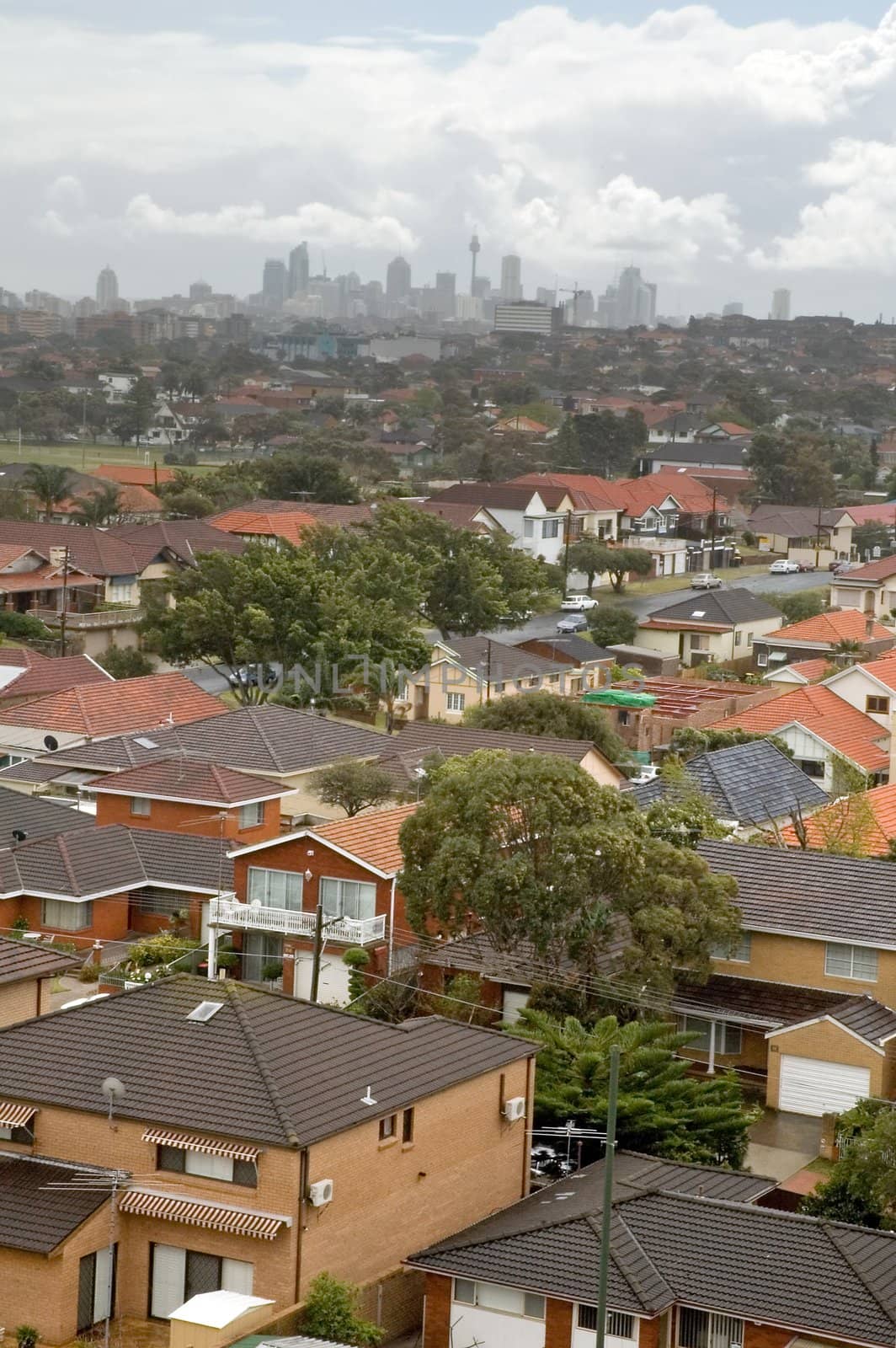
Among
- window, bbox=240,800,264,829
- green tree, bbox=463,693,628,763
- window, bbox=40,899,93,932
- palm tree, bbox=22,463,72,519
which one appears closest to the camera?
window, bbox=40,899,93,932

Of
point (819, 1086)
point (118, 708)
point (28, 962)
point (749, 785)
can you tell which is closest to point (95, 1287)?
point (28, 962)

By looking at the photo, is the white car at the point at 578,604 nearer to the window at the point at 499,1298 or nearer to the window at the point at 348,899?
the window at the point at 348,899

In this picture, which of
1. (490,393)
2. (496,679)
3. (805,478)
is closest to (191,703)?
(496,679)

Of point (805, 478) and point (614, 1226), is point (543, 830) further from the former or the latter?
point (805, 478)

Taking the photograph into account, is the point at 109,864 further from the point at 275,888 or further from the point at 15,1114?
the point at 15,1114

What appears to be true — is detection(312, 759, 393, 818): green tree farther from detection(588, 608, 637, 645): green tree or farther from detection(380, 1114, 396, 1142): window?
detection(588, 608, 637, 645): green tree

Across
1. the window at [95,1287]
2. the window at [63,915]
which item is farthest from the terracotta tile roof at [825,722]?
the window at [95,1287]

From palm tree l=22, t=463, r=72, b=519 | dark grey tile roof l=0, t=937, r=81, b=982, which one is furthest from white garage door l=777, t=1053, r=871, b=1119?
palm tree l=22, t=463, r=72, b=519
